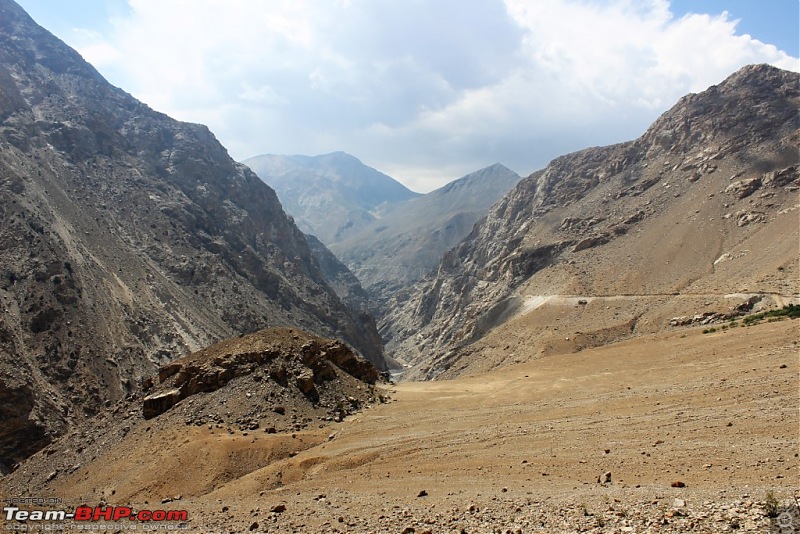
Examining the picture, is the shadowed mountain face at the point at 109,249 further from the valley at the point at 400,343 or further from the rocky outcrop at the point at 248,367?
the rocky outcrop at the point at 248,367

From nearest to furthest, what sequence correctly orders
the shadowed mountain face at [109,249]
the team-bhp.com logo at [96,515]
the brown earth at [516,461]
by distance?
the brown earth at [516,461] → the team-bhp.com logo at [96,515] → the shadowed mountain face at [109,249]

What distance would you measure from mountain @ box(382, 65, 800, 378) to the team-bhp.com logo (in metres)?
36.4

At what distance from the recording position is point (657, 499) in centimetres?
982

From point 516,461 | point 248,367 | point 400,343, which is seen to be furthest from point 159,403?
point 400,343

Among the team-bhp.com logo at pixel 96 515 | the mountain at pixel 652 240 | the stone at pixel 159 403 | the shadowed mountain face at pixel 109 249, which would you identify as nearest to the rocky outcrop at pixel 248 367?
the stone at pixel 159 403

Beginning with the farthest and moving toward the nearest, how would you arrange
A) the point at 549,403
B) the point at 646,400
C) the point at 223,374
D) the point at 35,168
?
the point at 35,168, the point at 223,374, the point at 549,403, the point at 646,400

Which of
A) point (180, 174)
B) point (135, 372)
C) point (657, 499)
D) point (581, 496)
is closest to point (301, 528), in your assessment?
point (581, 496)

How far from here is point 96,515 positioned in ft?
45.0

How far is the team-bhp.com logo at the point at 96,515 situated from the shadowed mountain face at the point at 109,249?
29043mm

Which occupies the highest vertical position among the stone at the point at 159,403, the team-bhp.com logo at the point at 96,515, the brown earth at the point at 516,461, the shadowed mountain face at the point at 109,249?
A: the shadowed mountain face at the point at 109,249

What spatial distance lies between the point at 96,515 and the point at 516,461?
1175 cm

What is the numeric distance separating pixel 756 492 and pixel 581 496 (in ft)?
10.5

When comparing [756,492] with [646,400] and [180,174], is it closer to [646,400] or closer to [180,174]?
[646,400]

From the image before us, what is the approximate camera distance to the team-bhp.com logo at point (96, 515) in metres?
12.4
